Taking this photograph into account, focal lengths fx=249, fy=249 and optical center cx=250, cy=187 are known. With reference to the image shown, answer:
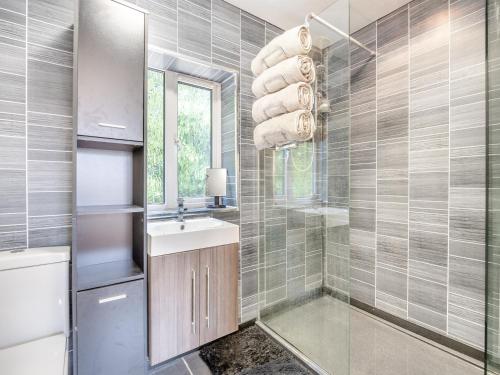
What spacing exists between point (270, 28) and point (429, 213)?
204cm

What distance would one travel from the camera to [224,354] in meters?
1.70

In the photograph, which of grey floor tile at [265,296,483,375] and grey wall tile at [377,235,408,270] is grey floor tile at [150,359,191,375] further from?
grey wall tile at [377,235,408,270]

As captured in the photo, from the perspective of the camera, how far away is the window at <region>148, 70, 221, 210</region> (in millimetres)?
1856

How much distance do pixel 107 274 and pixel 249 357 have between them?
107 centimetres

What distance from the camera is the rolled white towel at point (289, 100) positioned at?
5.11 ft

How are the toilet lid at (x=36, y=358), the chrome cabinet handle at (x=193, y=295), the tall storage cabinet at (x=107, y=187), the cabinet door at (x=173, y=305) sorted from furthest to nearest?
1. the chrome cabinet handle at (x=193, y=295)
2. the cabinet door at (x=173, y=305)
3. the tall storage cabinet at (x=107, y=187)
4. the toilet lid at (x=36, y=358)

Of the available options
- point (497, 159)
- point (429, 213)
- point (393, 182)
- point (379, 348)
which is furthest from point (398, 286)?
point (497, 159)

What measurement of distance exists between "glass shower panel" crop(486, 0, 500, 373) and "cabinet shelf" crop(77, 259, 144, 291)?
1709mm

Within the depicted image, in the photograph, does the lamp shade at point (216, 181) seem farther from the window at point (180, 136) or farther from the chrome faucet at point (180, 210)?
the chrome faucet at point (180, 210)

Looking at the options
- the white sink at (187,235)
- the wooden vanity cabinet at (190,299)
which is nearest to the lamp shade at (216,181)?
the white sink at (187,235)

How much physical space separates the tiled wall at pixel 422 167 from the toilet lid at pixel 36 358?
2277 millimetres

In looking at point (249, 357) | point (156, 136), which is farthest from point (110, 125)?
point (249, 357)

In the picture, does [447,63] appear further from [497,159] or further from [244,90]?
[244,90]

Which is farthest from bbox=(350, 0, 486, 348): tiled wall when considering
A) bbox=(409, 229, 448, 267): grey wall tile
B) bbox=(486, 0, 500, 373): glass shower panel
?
bbox=(486, 0, 500, 373): glass shower panel
